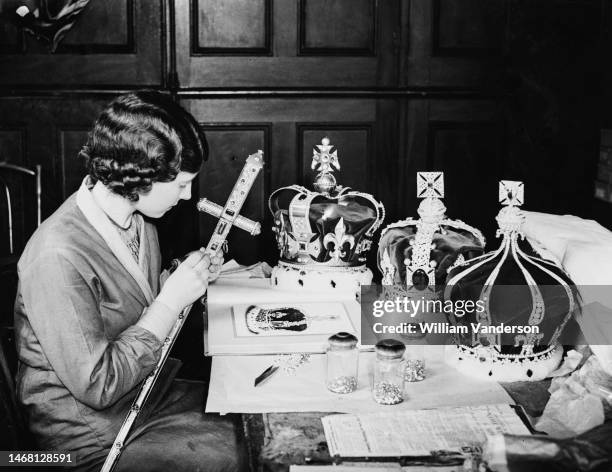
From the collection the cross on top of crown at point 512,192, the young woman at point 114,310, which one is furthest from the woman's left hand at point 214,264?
the cross on top of crown at point 512,192

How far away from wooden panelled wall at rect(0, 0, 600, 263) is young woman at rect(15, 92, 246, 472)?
1746mm

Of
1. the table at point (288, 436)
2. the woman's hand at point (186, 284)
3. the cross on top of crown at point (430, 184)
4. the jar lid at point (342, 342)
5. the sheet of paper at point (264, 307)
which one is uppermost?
the cross on top of crown at point (430, 184)

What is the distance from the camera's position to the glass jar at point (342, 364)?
1403mm

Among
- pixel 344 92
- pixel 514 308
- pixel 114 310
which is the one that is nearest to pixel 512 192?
pixel 514 308

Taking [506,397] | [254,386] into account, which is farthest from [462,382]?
[254,386]

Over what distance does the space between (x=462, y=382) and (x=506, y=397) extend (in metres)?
0.09

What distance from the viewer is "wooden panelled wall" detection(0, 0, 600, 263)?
329cm

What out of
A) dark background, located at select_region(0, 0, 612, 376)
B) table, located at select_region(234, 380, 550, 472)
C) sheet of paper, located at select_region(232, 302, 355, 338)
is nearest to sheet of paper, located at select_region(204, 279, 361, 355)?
sheet of paper, located at select_region(232, 302, 355, 338)

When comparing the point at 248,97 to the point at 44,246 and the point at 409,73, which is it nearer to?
the point at 409,73

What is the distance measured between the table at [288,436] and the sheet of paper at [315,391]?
3 cm

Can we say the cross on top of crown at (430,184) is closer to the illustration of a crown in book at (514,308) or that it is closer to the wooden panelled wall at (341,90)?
the illustration of a crown in book at (514,308)

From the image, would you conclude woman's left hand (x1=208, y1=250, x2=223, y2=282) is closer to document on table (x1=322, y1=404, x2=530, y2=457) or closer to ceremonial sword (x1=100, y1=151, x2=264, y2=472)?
ceremonial sword (x1=100, y1=151, x2=264, y2=472)

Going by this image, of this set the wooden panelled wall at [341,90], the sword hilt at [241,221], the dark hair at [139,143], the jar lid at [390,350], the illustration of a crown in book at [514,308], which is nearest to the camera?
the jar lid at [390,350]

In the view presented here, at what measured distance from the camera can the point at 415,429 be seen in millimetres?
1241
